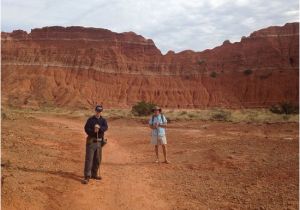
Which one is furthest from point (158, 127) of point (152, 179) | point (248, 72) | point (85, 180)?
point (248, 72)

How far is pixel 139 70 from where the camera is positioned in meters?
85.9

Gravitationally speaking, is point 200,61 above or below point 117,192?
above

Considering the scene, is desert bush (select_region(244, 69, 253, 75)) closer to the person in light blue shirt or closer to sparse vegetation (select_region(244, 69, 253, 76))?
sparse vegetation (select_region(244, 69, 253, 76))

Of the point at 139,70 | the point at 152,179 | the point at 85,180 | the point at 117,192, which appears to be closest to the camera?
the point at 117,192

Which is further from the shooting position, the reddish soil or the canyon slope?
the canyon slope

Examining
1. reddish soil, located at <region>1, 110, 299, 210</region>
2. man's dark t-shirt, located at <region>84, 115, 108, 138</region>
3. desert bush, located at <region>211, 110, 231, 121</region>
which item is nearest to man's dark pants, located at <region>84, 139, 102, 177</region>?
man's dark t-shirt, located at <region>84, 115, 108, 138</region>

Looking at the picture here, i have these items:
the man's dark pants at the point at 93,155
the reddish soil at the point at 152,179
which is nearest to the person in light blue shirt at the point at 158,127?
the reddish soil at the point at 152,179

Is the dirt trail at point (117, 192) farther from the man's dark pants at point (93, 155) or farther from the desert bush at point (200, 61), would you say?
the desert bush at point (200, 61)

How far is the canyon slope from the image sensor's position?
248 feet

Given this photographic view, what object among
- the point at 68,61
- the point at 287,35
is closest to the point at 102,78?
the point at 68,61

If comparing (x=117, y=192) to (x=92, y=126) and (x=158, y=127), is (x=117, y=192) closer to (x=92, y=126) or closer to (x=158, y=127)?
(x=92, y=126)

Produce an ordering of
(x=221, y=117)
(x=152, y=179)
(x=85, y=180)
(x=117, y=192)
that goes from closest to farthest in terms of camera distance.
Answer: (x=117, y=192), (x=85, y=180), (x=152, y=179), (x=221, y=117)

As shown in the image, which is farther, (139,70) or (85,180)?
(139,70)

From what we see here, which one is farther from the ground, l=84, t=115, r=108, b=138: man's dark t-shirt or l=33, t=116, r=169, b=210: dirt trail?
l=84, t=115, r=108, b=138: man's dark t-shirt
